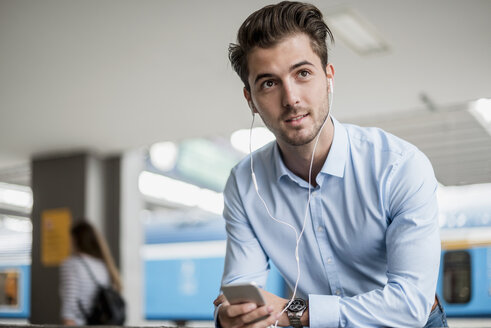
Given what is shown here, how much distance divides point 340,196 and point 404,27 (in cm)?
153

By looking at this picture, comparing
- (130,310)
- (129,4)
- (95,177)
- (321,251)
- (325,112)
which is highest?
(129,4)

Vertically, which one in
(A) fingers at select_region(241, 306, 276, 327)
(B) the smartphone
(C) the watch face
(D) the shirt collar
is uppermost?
(D) the shirt collar

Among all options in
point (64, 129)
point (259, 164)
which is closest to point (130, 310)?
point (64, 129)

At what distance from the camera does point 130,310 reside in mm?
4914

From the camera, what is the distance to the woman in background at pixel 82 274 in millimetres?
2986

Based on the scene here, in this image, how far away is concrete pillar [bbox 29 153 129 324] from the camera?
4891mm

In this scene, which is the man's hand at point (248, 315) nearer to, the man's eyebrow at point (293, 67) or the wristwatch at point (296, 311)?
the wristwatch at point (296, 311)

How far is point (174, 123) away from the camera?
3.99 meters

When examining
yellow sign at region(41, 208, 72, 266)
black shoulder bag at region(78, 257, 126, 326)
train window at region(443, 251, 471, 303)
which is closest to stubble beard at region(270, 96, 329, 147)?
black shoulder bag at region(78, 257, 126, 326)

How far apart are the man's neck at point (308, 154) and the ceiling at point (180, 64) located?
0.17 meters

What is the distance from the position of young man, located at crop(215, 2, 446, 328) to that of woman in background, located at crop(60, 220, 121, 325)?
1.97 meters

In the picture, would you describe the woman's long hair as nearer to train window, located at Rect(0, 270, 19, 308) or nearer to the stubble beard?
the stubble beard

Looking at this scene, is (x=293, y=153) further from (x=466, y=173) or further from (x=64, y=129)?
(x=64, y=129)

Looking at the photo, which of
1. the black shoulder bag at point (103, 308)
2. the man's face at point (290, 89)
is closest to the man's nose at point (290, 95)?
the man's face at point (290, 89)
